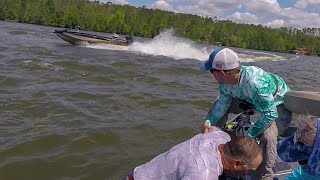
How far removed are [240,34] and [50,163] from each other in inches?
3910

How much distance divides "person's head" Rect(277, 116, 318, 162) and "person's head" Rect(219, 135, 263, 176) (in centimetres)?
69

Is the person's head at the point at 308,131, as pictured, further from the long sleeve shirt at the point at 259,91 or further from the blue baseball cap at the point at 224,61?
the blue baseball cap at the point at 224,61

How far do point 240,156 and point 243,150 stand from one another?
0.04m

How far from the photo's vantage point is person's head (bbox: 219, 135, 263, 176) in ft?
7.93

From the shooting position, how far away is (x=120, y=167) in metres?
5.61

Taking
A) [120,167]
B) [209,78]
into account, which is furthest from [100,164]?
[209,78]

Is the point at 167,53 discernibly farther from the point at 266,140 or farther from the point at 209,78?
the point at 266,140

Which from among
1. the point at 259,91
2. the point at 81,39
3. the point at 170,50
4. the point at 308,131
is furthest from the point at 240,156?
the point at 170,50

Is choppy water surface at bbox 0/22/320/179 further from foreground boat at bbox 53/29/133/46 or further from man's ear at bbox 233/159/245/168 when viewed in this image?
foreground boat at bbox 53/29/133/46

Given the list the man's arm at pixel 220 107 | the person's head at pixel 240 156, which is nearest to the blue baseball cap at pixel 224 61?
the man's arm at pixel 220 107

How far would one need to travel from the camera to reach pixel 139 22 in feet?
303

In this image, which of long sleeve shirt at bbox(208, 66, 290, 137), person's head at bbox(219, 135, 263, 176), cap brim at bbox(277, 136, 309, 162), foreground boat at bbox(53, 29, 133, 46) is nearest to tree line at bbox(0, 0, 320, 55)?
foreground boat at bbox(53, 29, 133, 46)

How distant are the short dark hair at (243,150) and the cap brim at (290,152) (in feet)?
2.77

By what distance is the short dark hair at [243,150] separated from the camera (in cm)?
241
